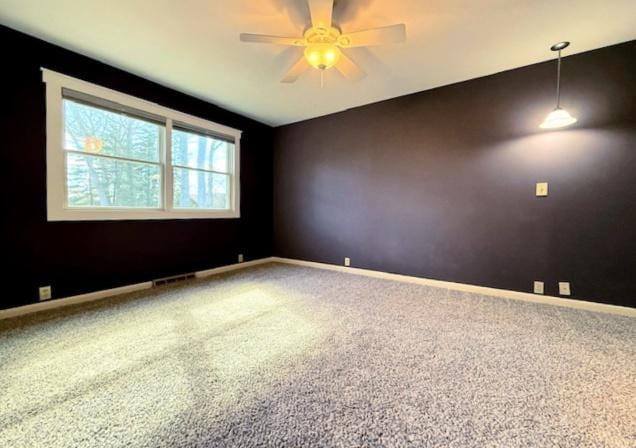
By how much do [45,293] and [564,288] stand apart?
511 cm

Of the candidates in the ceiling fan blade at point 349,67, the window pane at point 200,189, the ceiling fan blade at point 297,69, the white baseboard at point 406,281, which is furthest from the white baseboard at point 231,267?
the ceiling fan blade at point 349,67

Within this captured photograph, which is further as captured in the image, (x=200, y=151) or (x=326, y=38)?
(x=200, y=151)

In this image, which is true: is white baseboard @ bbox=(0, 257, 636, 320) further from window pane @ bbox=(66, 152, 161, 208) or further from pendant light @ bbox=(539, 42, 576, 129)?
pendant light @ bbox=(539, 42, 576, 129)

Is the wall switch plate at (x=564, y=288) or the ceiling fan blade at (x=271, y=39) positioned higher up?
the ceiling fan blade at (x=271, y=39)

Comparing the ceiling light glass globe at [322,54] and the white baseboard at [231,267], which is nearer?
the ceiling light glass globe at [322,54]

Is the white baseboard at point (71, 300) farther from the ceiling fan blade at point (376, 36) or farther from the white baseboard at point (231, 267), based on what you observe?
the ceiling fan blade at point (376, 36)

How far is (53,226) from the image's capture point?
2.54 meters

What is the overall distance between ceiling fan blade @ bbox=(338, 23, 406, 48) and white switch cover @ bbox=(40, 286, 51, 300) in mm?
3471

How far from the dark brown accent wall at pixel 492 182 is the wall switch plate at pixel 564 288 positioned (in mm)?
40

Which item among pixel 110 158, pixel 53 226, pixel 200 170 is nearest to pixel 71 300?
pixel 53 226

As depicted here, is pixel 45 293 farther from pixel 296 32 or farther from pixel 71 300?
pixel 296 32

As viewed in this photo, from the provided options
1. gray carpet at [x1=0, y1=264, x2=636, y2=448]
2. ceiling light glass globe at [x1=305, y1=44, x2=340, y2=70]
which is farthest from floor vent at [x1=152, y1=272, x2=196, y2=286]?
ceiling light glass globe at [x1=305, y1=44, x2=340, y2=70]

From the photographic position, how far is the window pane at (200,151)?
11.6ft

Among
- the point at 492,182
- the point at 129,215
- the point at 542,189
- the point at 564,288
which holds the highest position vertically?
the point at 492,182
